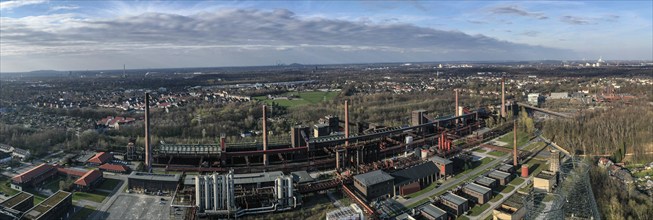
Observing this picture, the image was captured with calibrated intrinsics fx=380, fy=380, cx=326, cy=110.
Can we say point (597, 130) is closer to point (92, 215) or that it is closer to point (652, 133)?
point (652, 133)

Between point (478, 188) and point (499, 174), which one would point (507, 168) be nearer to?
point (499, 174)

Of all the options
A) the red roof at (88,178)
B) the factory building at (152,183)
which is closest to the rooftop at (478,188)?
the factory building at (152,183)

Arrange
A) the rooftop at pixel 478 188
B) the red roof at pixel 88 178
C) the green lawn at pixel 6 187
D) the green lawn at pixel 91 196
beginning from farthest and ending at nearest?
1. the red roof at pixel 88 178
2. the green lawn at pixel 6 187
3. the green lawn at pixel 91 196
4. the rooftop at pixel 478 188

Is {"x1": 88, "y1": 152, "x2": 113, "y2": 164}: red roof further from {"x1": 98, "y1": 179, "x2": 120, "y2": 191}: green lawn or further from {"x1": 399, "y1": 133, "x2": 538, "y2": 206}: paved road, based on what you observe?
{"x1": 399, "y1": 133, "x2": 538, "y2": 206}: paved road

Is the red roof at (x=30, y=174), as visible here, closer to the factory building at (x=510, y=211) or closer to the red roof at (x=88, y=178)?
the red roof at (x=88, y=178)

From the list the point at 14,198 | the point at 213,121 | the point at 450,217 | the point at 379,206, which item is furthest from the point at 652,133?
the point at 14,198
